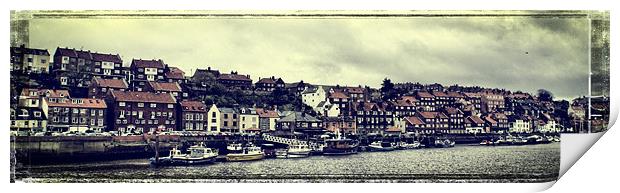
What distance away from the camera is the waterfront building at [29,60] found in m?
5.61

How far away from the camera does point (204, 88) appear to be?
5.73 m

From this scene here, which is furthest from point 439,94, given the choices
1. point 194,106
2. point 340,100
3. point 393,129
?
point 194,106

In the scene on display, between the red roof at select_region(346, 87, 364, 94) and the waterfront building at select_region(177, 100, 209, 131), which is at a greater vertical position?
the red roof at select_region(346, 87, 364, 94)

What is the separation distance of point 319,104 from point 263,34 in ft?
1.74

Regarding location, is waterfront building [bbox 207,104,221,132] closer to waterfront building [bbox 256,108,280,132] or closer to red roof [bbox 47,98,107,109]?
waterfront building [bbox 256,108,280,132]

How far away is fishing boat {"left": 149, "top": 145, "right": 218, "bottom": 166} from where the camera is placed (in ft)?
18.7

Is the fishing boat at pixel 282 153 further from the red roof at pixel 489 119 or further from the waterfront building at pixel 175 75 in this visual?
the red roof at pixel 489 119

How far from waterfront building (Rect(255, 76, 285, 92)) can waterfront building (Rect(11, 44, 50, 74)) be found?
1.24m

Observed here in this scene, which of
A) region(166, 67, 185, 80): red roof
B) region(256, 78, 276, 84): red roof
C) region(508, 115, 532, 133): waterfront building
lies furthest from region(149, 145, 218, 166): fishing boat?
region(508, 115, 532, 133): waterfront building

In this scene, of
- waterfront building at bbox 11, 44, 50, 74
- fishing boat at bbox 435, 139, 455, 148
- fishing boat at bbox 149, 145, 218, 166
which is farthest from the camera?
fishing boat at bbox 435, 139, 455, 148

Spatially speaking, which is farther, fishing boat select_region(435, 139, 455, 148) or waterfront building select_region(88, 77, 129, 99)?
fishing boat select_region(435, 139, 455, 148)

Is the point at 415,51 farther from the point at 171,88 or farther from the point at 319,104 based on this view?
the point at 171,88

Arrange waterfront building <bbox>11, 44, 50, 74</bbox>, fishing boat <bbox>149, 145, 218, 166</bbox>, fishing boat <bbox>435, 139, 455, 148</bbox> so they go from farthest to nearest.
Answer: fishing boat <bbox>435, 139, 455, 148</bbox> → fishing boat <bbox>149, 145, 218, 166</bbox> → waterfront building <bbox>11, 44, 50, 74</bbox>

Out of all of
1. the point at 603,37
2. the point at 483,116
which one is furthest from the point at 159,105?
the point at 603,37
